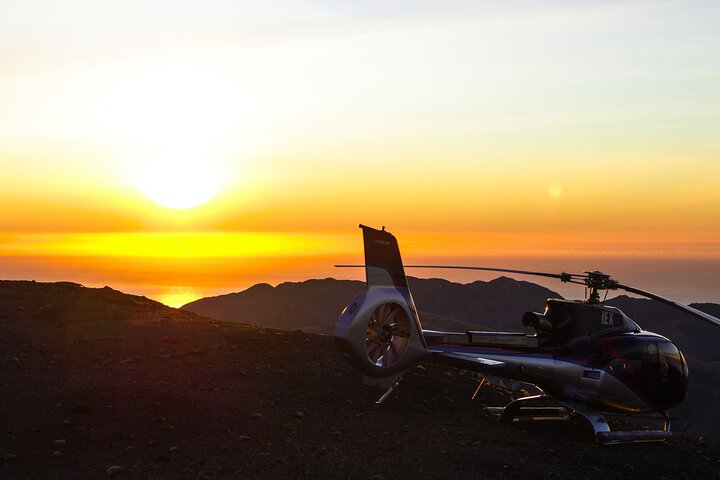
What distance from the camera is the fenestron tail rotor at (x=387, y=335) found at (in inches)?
726

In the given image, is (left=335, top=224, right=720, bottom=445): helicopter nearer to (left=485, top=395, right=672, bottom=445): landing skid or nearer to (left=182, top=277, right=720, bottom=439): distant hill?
(left=485, top=395, right=672, bottom=445): landing skid

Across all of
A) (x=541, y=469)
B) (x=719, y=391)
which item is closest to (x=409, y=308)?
(x=541, y=469)

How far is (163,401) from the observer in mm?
18750

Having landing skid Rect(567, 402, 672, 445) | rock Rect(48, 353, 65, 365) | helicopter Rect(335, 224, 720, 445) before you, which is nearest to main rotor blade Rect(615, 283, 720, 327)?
helicopter Rect(335, 224, 720, 445)

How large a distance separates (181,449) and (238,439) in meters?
1.38

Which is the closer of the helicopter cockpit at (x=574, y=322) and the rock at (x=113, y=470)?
the rock at (x=113, y=470)

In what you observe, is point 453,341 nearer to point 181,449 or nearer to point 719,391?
point 181,449

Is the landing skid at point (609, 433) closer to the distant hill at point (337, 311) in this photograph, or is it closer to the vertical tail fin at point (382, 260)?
the vertical tail fin at point (382, 260)

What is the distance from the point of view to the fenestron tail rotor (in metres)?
18.4

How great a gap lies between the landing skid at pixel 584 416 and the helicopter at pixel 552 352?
28 mm

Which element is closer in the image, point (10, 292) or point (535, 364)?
point (535, 364)

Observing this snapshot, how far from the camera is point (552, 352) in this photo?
2034 centimetres

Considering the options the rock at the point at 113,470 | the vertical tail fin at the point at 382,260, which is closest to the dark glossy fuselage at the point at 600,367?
the vertical tail fin at the point at 382,260

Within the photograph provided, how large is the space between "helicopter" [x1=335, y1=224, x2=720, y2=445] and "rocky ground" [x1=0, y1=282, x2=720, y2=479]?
3.25ft
